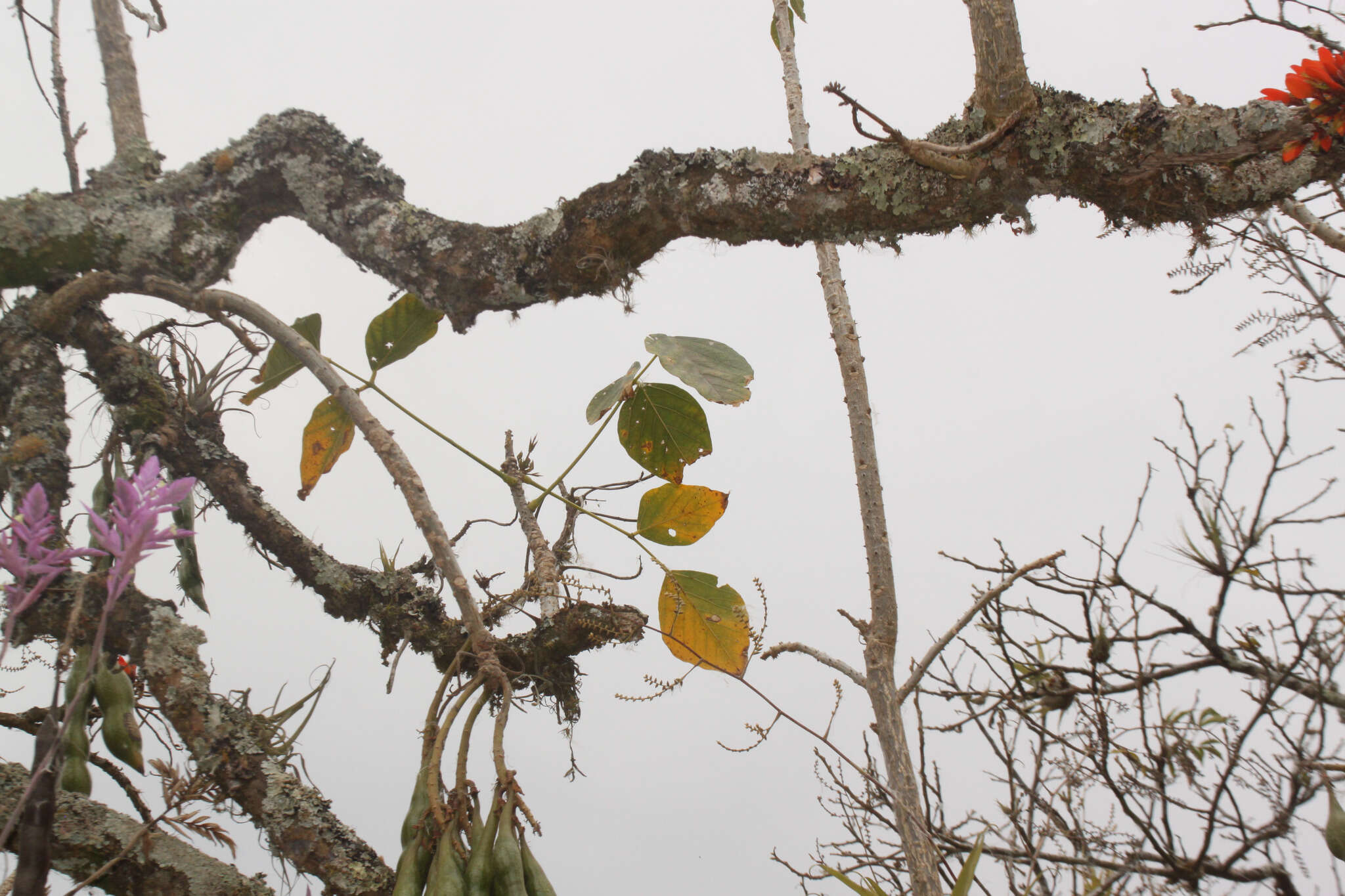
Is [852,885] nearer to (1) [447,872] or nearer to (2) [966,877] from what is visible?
(2) [966,877]

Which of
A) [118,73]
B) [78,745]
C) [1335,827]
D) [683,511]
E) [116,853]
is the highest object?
[118,73]

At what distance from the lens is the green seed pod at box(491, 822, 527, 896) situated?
657 millimetres

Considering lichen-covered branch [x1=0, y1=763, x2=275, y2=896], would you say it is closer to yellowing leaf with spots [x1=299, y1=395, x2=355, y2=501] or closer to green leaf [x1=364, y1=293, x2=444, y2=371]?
yellowing leaf with spots [x1=299, y1=395, x2=355, y2=501]

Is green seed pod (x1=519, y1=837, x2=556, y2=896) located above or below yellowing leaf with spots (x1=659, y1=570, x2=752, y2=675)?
below

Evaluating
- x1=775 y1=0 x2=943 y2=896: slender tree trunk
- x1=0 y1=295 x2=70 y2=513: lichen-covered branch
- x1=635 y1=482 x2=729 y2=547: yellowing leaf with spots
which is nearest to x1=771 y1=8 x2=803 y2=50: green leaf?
x1=775 y1=0 x2=943 y2=896: slender tree trunk

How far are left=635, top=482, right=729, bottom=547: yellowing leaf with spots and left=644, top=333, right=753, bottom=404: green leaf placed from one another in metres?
0.20

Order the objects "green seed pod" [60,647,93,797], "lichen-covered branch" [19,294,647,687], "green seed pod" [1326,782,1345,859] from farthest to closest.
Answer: "green seed pod" [1326,782,1345,859], "lichen-covered branch" [19,294,647,687], "green seed pod" [60,647,93,797]

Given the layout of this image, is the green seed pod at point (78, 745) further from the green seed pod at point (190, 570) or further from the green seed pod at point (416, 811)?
the green seed pod at point (416, 811)

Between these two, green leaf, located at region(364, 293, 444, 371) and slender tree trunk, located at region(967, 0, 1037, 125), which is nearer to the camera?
slender tree trunk, located at region(967, 0, 1037, 125)

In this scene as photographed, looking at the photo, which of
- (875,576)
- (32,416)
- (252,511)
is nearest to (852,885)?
(875,576)

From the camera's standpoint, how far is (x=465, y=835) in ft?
2.43

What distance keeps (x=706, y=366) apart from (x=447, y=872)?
568 mm

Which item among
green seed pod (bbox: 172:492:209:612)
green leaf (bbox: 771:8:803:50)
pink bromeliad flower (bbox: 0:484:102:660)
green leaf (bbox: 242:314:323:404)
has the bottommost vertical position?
pink bromeliad flower (bbox: 0:484:102:660)

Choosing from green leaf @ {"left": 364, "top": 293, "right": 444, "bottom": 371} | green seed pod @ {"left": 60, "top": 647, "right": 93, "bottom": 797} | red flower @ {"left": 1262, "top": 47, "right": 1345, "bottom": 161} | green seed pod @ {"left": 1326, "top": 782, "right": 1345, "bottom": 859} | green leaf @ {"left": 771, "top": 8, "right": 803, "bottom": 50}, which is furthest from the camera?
green leaf @ {"left": 771, "top": 8, "right": 803, "bottom": 50}
